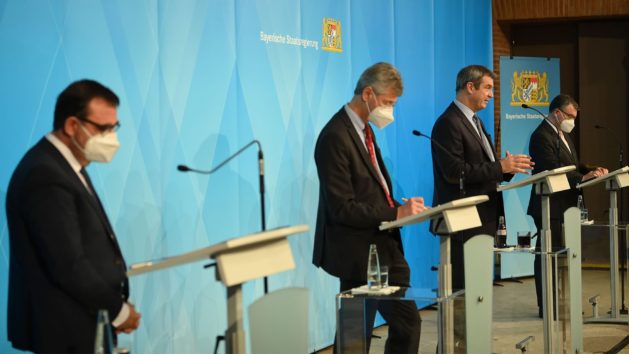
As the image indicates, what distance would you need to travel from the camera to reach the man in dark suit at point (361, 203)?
4.48 meters

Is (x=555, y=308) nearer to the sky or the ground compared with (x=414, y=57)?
nearer to the ground

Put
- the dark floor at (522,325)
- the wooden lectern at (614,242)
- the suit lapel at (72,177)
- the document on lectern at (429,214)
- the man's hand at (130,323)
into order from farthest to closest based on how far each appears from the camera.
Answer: the wooden lectern at (614,242) → the dark floor at (522,325) → the document on lectern at (429,214) → the man's hand at (130,323) → the suit lapel at (72,177)

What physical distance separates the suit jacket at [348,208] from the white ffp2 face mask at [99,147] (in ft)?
4.99

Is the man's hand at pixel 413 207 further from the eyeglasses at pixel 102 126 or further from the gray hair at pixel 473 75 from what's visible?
the gray hair at pixel 473 75

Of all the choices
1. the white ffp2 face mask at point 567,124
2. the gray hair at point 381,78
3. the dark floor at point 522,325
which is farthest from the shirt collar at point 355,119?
the white ffp2 face mask at point 567,124

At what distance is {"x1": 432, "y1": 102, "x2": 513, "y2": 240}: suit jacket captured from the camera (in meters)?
5.65

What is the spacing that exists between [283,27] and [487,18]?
443cm

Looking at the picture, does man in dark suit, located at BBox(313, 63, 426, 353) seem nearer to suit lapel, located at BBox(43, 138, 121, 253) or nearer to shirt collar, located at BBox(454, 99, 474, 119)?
shirt collar, located at BBox(454, 99, 474, 119)

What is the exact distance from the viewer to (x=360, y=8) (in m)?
7.39

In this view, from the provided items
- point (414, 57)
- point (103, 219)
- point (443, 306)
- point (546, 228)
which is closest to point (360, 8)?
point (414, 57)

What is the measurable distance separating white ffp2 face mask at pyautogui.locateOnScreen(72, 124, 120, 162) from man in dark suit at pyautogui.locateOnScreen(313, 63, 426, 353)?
60.0 inches

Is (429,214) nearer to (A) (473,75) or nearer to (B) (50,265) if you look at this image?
(B) (50,265)

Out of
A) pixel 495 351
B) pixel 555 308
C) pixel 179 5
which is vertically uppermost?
pixel 179 5

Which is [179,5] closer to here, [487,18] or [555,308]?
[555,308]
